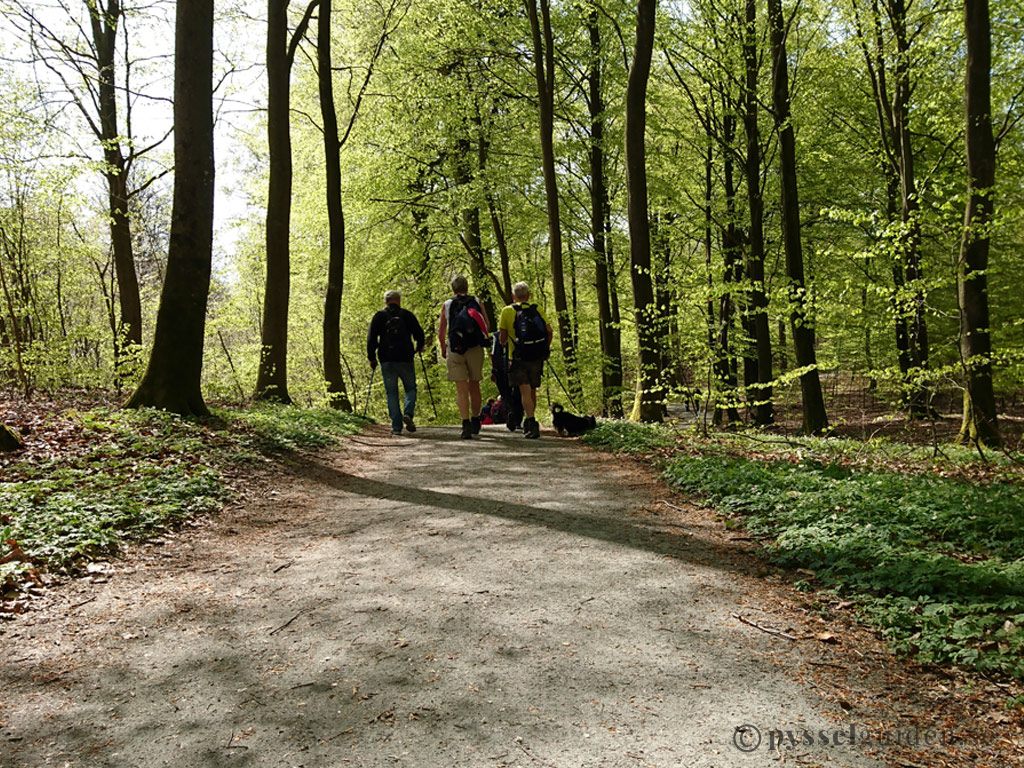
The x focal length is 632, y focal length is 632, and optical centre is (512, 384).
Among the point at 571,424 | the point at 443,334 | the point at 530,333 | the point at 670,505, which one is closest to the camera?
the point at 670,505

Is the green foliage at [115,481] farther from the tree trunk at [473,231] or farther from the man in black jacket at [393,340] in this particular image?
the tree trunk at [473,231]

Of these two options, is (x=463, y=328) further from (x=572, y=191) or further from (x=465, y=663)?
(x=572, y=191)

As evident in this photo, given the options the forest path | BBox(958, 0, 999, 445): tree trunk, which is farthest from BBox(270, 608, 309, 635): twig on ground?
BBox(958, 0, 999, 445): tree trunk

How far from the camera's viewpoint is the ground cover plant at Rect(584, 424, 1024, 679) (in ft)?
10.5

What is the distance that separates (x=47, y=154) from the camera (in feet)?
A: 37.0

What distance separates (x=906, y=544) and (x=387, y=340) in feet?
27.2

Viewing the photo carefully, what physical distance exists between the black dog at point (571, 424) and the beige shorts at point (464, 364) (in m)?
1.86

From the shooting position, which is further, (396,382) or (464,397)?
(396,382)

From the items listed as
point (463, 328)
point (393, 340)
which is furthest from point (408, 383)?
point (463, 328)

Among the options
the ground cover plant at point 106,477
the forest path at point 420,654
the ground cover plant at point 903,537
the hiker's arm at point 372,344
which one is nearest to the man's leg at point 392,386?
the hiker's arm at point 372,344

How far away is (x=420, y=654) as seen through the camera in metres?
3.17

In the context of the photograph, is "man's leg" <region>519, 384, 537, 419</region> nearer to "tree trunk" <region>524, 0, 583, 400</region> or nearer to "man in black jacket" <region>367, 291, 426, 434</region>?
"man in black jacket" <region>367, 291, 426, 434</region>

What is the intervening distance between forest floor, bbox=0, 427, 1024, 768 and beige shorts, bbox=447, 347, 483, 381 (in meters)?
4.98

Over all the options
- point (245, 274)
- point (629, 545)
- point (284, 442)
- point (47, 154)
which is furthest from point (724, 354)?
→ point (245, 274)
